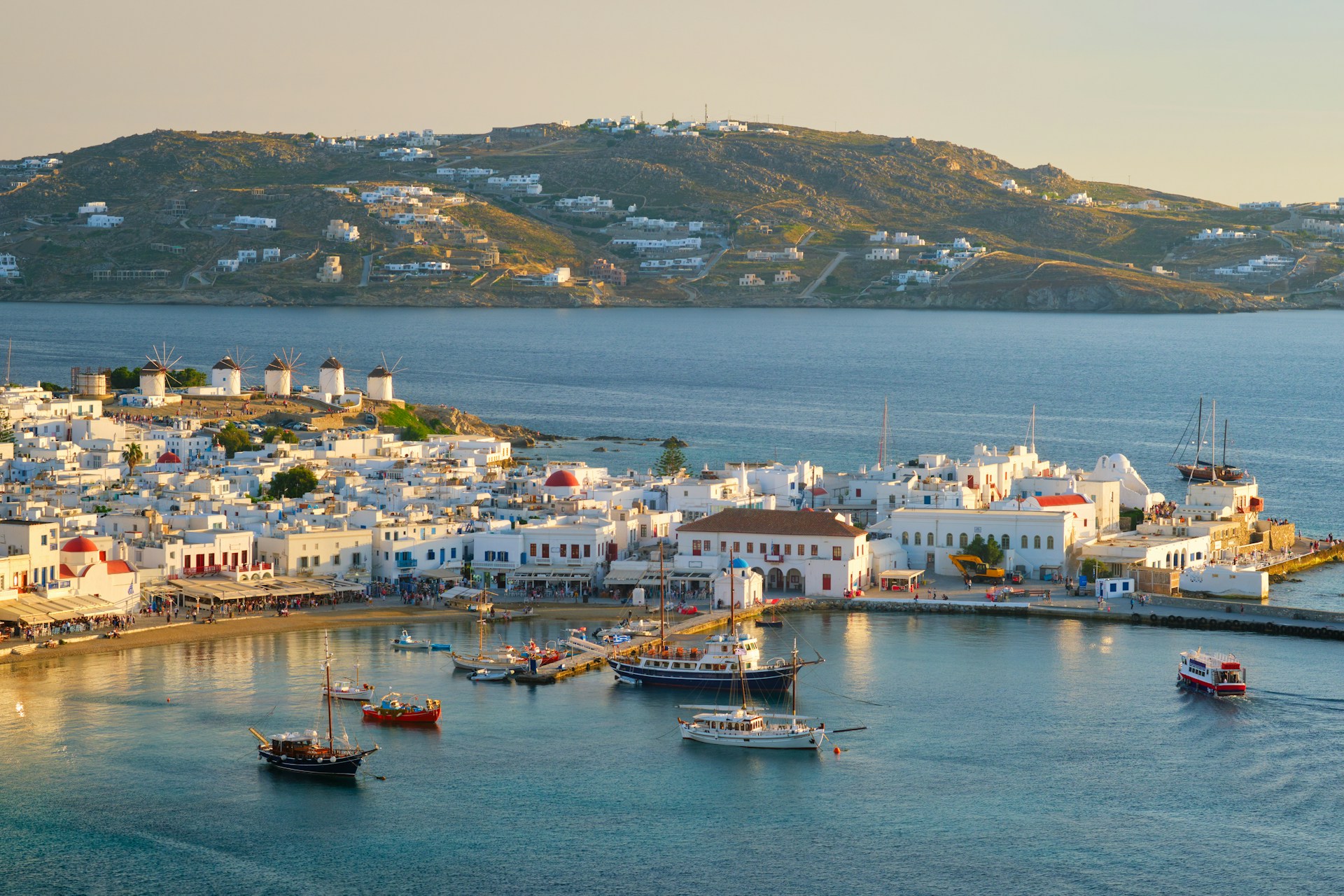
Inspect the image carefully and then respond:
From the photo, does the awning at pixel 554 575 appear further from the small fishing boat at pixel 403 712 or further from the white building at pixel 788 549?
the small fishing boat at pixel 403 712

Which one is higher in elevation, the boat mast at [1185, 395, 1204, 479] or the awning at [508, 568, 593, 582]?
the boat mast at [1185, 395, 1204, 479]

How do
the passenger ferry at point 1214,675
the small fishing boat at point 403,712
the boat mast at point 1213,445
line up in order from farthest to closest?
the boat mast at point 1213,445 < the passenger ferry at point 1214,675 < the small fishing boat at point 403,712

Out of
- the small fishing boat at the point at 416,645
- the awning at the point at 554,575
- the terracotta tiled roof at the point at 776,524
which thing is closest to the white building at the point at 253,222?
the terracotta tiled roof at the point at 776,524

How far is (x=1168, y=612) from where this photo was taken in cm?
→ 4381

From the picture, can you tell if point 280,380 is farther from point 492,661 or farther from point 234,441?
point 492,661

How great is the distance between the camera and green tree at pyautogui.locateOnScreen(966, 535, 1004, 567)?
47.6m

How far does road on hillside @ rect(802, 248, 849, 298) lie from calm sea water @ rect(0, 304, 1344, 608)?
293 cm

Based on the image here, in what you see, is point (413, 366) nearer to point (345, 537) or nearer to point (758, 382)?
point (758, 382)

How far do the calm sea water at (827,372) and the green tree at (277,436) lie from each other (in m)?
10.9

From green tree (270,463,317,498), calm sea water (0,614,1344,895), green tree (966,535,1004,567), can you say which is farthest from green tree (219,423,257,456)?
green tree (966,535,1004,567)

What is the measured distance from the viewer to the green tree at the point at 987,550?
1874 inches

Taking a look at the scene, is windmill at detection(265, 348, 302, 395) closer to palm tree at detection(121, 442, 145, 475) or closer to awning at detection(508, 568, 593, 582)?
palm tree at detection(121, 442, 145, 475)

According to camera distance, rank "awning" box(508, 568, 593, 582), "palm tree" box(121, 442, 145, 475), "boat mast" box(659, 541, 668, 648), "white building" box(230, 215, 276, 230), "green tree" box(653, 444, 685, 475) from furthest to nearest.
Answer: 1. "white building" box(230, 215, 276, 230)
2. "green tree" box(653, 444, 685, 475)
3. "palm tree" box(121, 442, 145, 475)
4. "awning" box(508, 568, 593, 582)
5. "boat mast" box(659, 541, 668, 648)

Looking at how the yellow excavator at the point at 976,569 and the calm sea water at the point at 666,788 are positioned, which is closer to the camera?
the calm sea water at the point at 666,788
